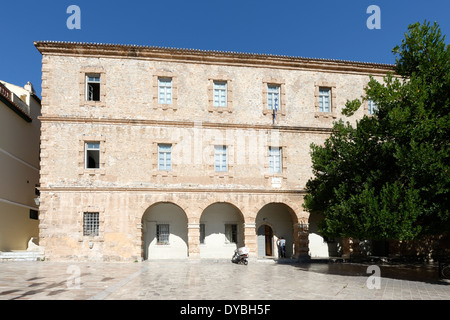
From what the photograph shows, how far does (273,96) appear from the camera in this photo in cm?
2139

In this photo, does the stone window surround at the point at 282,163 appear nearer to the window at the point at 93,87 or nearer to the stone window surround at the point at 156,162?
the stone window surround at the point at 156,162

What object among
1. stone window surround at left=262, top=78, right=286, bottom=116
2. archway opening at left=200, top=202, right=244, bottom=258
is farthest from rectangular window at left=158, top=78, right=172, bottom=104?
archway opening at left=200, top=202, right=244, bottom=258

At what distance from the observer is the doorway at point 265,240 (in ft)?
75.0

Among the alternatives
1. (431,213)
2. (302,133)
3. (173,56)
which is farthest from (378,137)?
(173,56)

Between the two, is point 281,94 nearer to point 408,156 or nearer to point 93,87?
point 408,156

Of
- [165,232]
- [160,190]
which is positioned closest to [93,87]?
[160,190]

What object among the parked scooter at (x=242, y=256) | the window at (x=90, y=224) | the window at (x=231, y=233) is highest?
the window at (x=90, y=224)

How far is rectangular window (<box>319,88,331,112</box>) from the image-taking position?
2183cm

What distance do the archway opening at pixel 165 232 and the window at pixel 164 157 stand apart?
7.15ft

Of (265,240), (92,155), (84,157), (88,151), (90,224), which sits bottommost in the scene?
(265,240)

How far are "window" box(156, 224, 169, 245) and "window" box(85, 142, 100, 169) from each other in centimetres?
470

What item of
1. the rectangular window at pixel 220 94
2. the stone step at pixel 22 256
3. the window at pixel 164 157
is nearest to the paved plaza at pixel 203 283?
the stone step at pixel 22 256

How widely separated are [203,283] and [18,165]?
16.0m
